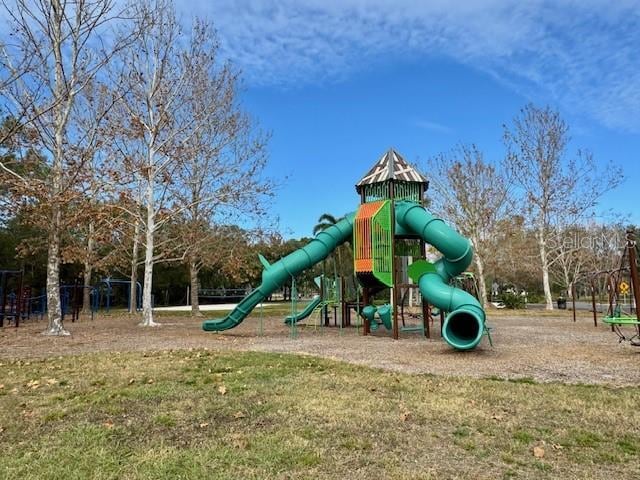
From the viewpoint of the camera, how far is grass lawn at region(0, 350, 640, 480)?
409 centimetres

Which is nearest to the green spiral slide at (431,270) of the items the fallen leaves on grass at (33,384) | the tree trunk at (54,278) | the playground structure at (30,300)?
the tree trunk at (54,278)

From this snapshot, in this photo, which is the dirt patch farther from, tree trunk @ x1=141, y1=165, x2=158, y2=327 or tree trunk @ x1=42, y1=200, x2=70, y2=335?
tree trunk @ x1=141, y1=165, x2=158, y2=327

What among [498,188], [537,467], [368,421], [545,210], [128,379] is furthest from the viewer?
[498,188]

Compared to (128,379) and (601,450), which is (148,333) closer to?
(128,379)

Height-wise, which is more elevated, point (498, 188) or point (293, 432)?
point (498, 188)

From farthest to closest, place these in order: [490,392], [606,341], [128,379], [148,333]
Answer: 1. [148,333]
2. [606,341]
3. [128,379]
4. [490,392]

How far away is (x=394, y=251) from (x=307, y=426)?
9377mm

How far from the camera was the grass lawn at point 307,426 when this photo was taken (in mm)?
4090

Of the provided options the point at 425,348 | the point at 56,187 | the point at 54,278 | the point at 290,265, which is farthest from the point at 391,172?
the point at 54,278

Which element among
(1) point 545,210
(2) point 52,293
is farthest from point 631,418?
(1) point 545,210

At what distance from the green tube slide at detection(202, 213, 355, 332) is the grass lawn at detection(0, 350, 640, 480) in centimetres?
699

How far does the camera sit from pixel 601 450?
14.8 ft

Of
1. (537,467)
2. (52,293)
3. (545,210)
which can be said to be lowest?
(537,467)

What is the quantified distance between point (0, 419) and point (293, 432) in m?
3.26
